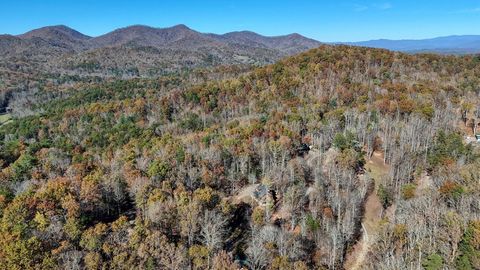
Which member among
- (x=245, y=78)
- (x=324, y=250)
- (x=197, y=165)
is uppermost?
(x=245, y=78)

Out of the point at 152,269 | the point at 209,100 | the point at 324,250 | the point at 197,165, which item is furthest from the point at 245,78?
the point at 152,269

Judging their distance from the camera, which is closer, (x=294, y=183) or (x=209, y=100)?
(x=294, y=183)

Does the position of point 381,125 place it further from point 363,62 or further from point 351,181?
point 363,62

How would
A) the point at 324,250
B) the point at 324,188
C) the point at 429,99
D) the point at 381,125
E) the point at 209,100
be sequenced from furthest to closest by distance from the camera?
the point at 209,100
the point at 429,99
the point at 381,125
the point at 324,188
the point at 324,250

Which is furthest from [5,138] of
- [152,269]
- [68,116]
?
[152,269]

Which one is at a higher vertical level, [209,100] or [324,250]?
[209,100]

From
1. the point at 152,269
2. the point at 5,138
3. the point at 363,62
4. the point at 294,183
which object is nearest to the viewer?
the point at 152,269

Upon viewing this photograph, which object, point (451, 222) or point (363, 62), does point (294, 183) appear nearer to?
point (451, 222)
